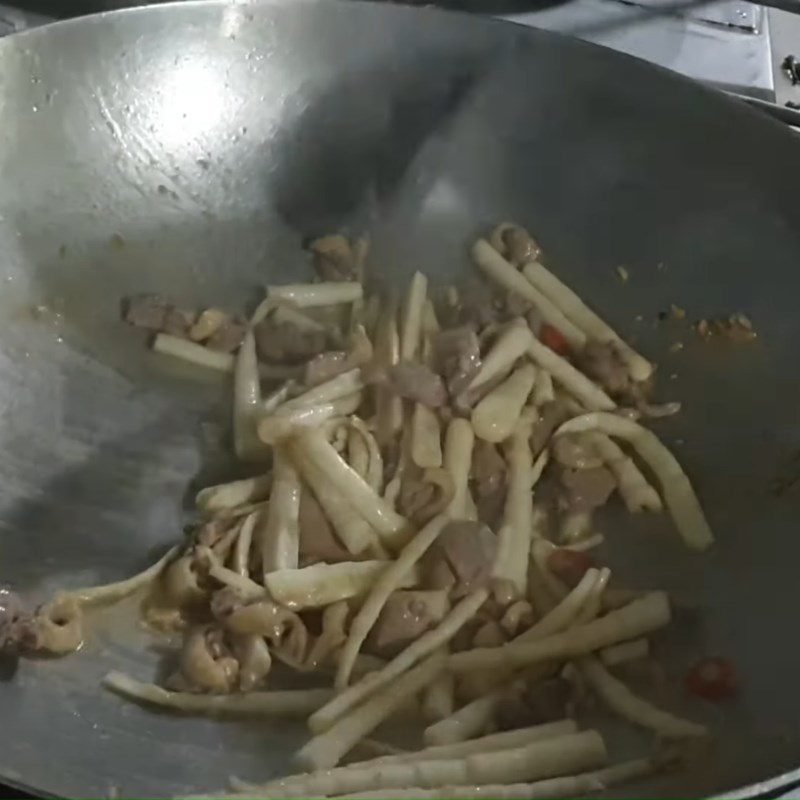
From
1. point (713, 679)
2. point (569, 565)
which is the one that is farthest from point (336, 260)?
point (713, 679)

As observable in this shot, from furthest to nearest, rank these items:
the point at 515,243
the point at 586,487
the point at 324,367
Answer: the point at 515,243, the point at 324,367, the point at 586,487

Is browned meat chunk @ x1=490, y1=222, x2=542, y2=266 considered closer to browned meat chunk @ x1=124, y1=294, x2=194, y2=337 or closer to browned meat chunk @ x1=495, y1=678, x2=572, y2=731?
browned meat chunk @ x1=124, y1=294, x2=194, y2=337

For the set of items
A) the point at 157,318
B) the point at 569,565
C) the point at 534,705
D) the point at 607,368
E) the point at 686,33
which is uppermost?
the point at 686,33

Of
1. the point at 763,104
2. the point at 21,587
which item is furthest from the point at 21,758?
the point at 763,104

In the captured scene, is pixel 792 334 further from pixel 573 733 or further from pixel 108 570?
pixel 108 570

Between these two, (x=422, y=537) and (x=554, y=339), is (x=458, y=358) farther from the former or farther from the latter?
(x=422, y=537)

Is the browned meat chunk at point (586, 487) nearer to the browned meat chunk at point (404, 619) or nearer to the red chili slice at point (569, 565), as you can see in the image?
the red chili slice at point (569, 565)

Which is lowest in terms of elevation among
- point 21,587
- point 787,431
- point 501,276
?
point 21,587
